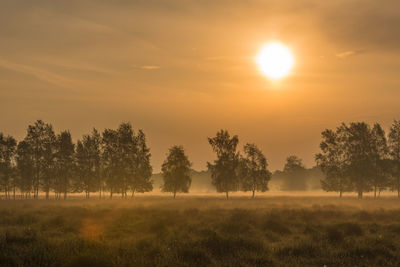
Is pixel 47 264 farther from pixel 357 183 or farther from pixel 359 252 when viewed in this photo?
pixel 357 183

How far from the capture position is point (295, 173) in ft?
447

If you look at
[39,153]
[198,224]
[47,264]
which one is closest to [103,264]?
[47,264]

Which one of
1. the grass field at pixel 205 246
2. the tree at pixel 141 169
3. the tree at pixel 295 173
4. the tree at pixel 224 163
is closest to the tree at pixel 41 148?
the tree at pixel 141 169

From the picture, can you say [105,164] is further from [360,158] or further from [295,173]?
[295,173]

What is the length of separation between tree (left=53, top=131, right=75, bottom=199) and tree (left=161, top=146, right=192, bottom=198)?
58.7 ft

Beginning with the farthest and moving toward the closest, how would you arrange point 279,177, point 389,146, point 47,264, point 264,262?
point 279,177, point 389,146, point 264,262, point 47,264

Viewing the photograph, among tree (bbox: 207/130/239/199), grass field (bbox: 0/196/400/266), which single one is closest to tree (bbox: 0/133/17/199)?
tree (bbox: 207/130/239/199)

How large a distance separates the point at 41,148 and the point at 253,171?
40.7 metres

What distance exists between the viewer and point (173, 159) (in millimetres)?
74750

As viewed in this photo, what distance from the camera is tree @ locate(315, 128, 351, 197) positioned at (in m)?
67.8

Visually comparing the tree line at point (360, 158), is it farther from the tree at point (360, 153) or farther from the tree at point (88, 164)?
the tree at point (88, 164)

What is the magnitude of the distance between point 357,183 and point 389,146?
8770 mm

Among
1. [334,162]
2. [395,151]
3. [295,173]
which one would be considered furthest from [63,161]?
[295,173]

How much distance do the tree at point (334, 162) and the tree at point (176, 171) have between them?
991 inches
